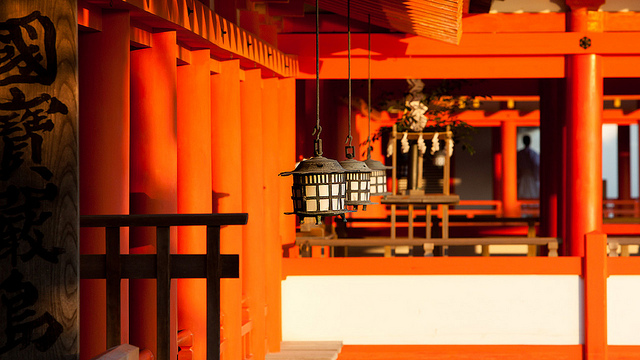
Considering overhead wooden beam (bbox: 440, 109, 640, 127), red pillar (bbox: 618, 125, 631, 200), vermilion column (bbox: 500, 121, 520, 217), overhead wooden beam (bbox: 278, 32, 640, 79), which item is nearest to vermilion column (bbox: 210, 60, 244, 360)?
overhead wooden beam (bbox: 278, 32, 640, 79)

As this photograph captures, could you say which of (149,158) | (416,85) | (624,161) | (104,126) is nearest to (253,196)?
(149,158)

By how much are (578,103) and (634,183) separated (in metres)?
12.0

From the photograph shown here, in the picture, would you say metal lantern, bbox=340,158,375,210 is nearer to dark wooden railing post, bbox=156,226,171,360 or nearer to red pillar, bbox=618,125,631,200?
dark wooden railing post, bbox=156,226,171,360

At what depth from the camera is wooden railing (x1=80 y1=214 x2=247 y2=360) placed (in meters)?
2.87

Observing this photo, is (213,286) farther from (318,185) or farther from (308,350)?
(308,350)

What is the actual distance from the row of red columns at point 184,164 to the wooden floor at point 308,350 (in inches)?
6.2

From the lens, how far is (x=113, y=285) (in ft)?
9.61

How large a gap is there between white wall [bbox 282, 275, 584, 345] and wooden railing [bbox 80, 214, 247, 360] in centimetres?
452

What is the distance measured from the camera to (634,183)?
18609 mm

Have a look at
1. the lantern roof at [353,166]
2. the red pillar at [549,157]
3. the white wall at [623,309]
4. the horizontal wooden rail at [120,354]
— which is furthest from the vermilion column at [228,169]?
the red pillar at [549,157]

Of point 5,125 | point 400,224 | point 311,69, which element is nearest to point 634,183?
point 400,224

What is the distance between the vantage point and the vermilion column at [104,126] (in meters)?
3.57

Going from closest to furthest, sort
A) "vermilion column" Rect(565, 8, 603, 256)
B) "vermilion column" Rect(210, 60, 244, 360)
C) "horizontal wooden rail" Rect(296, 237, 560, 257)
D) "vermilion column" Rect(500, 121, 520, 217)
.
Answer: "vermilion column" Rect(210, 60, 244, 360) → "vermilion column" Rect(565, 8, 603, 256) → "horizontal wooden rail" Rect(296, 237, 560, 257) → "vermilion column" Rect(500, 121, 520, 217)

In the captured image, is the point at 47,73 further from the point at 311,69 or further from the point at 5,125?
the point at 311,69
